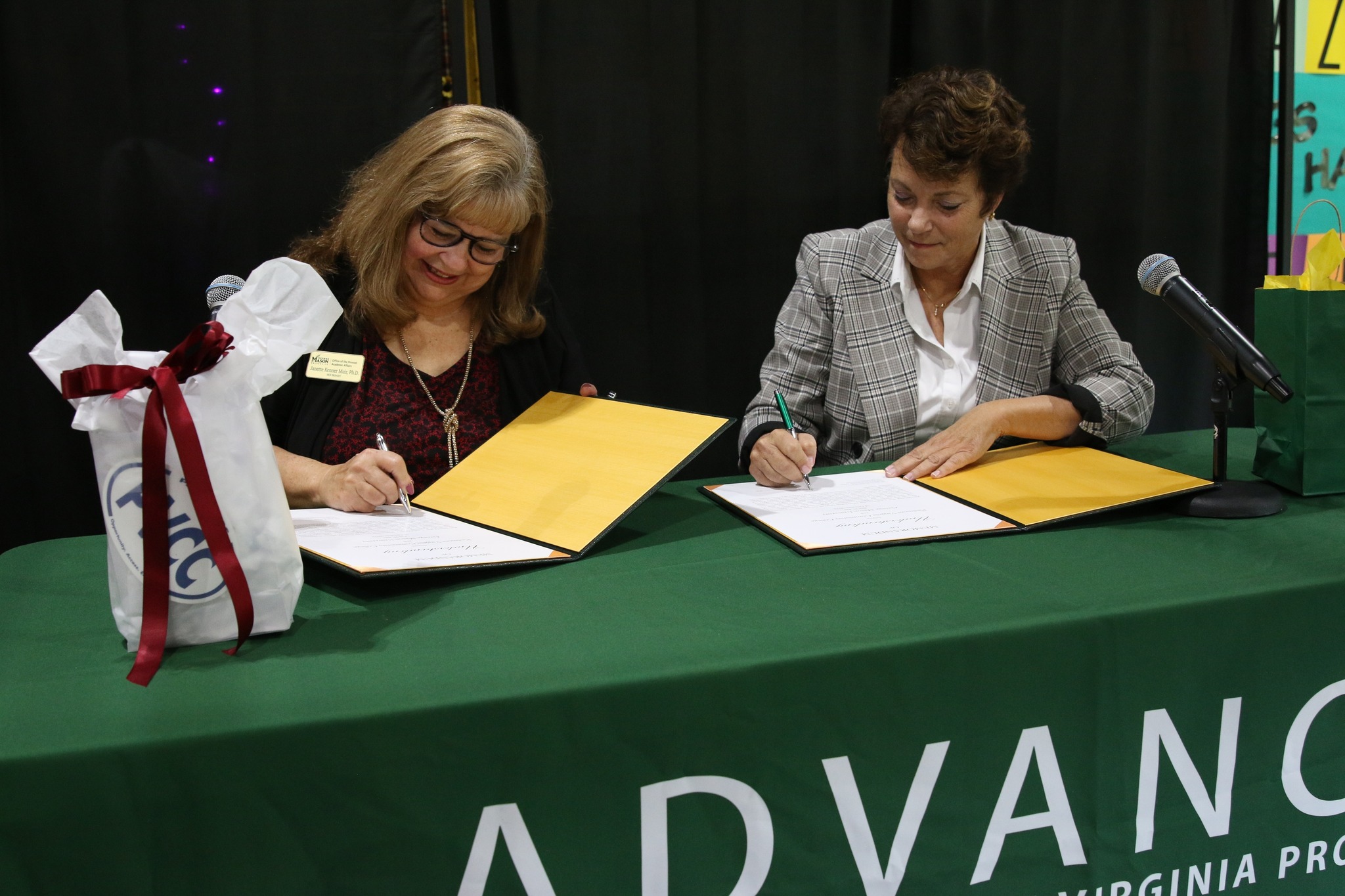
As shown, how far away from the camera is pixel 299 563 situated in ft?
3.03

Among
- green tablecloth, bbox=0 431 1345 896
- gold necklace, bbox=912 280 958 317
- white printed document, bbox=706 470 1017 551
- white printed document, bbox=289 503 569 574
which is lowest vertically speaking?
green tablecloth, bbox=0 431 1345 896

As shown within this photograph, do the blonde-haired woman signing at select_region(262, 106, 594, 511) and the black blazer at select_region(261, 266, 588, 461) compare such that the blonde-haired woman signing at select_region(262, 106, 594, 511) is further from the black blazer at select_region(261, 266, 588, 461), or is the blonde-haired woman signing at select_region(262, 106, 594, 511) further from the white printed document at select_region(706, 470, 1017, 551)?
the white printed document at select_region(706, 470, 1017, 551)

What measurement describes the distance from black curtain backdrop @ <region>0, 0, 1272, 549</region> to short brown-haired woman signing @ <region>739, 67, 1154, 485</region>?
0.70 metres

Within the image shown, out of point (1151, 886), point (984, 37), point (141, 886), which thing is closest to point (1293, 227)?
point (984, 37)

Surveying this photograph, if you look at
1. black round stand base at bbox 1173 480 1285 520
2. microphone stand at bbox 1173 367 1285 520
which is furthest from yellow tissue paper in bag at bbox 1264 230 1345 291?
black round stand base at bbox 1173 480 1285 520

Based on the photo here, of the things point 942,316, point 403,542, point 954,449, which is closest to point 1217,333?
point 954,449

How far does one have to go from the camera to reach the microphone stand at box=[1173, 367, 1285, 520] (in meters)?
1.27

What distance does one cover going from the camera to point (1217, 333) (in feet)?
4.17

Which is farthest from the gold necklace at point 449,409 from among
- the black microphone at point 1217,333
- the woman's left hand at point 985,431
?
the black microphone at point 1217,333

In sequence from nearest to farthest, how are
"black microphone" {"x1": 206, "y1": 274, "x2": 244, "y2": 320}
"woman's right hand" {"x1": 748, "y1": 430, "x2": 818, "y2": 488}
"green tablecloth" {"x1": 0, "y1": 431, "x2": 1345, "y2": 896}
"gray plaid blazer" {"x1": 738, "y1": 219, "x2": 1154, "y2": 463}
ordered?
1. "green tablecloth" {"x1": 0, "y1": 431, "x2": 1345, "y2": 896}
2. "black microphone" {"x1": 206, "y1": 274, "x2": 244, "y2": 320}
3. "woman's right hand" {"x1": 748, "y1": 430, "x2": 818, "y2": 488}
4. "gray plaid blazer" {"x1": 738, "y1": 219, "x2": 1154, "y2": 463}

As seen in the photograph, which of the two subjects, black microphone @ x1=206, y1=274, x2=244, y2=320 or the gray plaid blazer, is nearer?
black microphone @ x1=206, y1=274, x2=244, y2=320

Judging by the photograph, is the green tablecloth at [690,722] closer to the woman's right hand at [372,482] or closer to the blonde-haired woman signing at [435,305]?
the woman's right hand at [372,482]

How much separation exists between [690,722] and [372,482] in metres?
0.63

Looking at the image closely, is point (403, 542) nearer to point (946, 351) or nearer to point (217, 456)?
point (217, 456)
